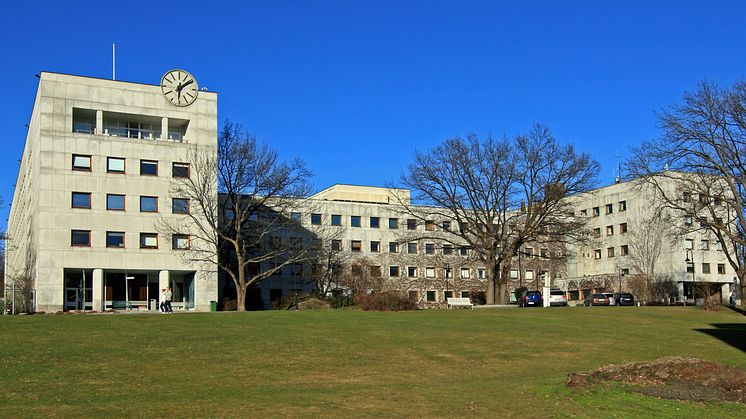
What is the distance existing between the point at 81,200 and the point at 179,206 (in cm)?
780

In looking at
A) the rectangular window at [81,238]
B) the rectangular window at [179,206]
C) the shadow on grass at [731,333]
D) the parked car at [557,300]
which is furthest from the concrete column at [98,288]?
the shadow on grass at [731,333]

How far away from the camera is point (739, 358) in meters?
25.9

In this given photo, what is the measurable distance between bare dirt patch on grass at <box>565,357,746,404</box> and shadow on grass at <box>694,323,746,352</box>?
38.0 feet

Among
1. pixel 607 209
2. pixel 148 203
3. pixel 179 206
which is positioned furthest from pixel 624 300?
pixel 148 203

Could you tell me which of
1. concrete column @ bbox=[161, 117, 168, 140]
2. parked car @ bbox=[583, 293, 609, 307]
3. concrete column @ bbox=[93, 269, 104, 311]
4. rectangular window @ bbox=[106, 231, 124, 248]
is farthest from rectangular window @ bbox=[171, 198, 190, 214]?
parked car @ bbox=[583, 293, 609, 307]

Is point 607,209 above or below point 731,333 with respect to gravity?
above

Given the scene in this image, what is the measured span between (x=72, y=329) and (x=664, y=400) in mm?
23718

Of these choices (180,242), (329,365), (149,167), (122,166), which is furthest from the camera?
(180,242)

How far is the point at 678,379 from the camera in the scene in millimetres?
18516

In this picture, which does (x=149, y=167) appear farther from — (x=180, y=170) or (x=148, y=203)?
(x=148, y=203)

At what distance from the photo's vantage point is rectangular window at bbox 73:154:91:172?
6391 cm

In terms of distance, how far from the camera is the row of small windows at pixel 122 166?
210 ft

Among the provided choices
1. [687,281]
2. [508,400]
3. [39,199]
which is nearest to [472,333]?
[508,400]

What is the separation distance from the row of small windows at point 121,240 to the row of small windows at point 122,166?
5.10m
